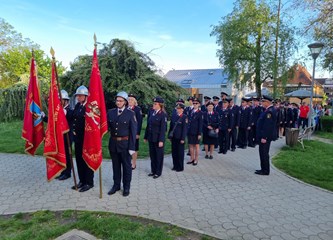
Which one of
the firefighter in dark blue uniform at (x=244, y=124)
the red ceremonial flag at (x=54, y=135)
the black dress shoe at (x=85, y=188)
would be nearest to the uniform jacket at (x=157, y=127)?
the black dress shoe at (x=85, y=188)

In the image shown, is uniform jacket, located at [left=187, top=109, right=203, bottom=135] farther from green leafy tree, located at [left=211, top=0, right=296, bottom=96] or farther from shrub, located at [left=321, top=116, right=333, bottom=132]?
green leafy tree, located at [left=211, top=0, right=296, bottom=96]

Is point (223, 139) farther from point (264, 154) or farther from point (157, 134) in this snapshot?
point (157, 134)

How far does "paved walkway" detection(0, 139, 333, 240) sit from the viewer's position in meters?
3.97

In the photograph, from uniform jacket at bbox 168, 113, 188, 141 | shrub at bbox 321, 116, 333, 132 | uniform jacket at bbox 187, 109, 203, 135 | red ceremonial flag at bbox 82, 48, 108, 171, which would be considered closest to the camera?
red ceremonial flag at bbox 82, 48, 108, 171

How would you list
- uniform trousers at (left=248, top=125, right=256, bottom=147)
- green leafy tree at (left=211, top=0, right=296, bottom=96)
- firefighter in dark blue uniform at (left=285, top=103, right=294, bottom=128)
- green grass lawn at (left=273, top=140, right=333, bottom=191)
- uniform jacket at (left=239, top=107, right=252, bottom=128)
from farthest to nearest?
1. green leafy tree at (left=211, top=0, right=296, bottom=96)
2. firefighter in dark blue uniform at (left=285, top=103, right=294, bottom=128)
3. uniform trousers at (left=248, top=125, right=256, bottom=147)
4. uniform jacket at (left=239, top=107, right=252, bottom=128)
5. green grass lawn at (left=273, top=140, right=333, bottom=191)

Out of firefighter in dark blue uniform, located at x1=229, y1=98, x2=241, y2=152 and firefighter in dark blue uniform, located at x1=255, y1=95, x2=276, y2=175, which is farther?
firefighter in dark blue uniform, located at x1=229, y1=98, x2=241, y2=152

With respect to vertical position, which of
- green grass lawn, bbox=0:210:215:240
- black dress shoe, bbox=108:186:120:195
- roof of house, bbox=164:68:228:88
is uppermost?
roof of house, bbox=164:68:228:88

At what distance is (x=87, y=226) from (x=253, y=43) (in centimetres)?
2557

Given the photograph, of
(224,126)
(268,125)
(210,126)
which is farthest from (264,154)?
(224,126)

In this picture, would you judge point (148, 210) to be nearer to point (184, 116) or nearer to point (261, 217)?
point (261, 217)

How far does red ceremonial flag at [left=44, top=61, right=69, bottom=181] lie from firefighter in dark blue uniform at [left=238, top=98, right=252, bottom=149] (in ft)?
23.4

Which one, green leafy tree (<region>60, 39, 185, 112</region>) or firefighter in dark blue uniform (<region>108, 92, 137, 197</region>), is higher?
green leafy tree (<region>60, 39, 185, 112</region>)

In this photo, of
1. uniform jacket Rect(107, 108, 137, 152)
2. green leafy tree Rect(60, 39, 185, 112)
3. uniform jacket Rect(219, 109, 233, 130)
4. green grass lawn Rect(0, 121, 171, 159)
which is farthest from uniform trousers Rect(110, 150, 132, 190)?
green leafy tree Rect(60, 39, 185, 112)

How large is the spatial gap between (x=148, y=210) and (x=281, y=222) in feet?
7.04
